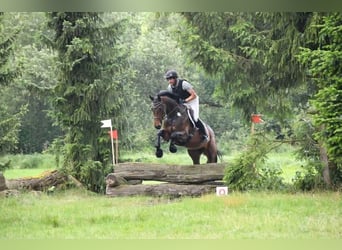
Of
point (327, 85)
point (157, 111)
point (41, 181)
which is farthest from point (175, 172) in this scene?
point (327, 85)

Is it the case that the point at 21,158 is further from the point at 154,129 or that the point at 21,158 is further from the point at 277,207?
the point at 277,207

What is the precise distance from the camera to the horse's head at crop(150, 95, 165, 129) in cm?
455

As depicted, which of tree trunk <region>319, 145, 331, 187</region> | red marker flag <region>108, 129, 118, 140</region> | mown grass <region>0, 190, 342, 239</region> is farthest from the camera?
red marker flag <region>108, 129, 118, 140</region>

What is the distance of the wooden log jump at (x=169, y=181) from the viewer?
4.56 meters

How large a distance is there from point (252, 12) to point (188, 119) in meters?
Answer: 0.98

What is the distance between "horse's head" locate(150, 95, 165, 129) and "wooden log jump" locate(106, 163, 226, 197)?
34 centimetres

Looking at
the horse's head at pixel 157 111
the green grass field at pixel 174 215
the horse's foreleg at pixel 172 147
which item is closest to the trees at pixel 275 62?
the green grass field at pixel 174 215

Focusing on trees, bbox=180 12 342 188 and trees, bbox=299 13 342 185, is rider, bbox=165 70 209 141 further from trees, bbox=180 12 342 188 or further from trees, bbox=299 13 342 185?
trees, bbox=299 13 342 185

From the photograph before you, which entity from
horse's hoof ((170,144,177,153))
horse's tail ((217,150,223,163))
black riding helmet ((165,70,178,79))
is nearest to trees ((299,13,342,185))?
horse's tail ((217,150,223,163))

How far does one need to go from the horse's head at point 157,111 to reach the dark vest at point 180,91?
0.15 m

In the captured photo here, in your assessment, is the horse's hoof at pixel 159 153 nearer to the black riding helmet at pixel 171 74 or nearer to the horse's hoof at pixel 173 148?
the horse's hoof at pixel 173 148

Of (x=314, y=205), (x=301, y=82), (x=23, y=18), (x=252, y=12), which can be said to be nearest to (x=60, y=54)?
(x=23, y=18)

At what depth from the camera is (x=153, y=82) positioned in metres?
4.56

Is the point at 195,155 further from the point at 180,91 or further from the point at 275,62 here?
the point at 275,62
